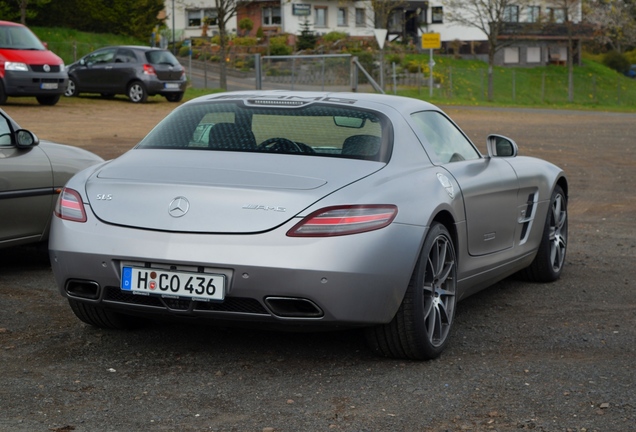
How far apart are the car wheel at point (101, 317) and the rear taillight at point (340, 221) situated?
4.80 feet

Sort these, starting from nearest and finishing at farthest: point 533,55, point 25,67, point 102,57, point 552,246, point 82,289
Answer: point 82,289, point 552,246, point 25,67, point 102,57, point 533,55

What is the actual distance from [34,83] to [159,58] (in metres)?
6.38

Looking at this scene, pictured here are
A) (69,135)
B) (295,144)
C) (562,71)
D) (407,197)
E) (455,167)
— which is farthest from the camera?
(562,71)

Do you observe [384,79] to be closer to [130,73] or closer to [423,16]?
[130,73]

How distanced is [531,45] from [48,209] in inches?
3199

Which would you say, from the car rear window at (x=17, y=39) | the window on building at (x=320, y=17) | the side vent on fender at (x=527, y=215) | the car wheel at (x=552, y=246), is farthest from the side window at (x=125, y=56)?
the window on building at (x=320, y=17)

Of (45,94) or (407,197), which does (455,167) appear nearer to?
(407,197)

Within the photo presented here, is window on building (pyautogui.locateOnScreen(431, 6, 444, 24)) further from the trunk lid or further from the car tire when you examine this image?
the trunk lid

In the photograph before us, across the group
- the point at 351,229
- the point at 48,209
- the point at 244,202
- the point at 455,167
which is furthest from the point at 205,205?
the point at 48,209

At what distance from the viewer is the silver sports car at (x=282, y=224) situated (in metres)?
5.09

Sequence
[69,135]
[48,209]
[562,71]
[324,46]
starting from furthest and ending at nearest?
[562,71]
[324,46]
[69,135]
[48,209]

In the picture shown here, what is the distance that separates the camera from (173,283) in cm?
517

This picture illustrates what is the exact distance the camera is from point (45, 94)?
89.2 feet

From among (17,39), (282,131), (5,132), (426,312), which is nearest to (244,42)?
(17,39)
